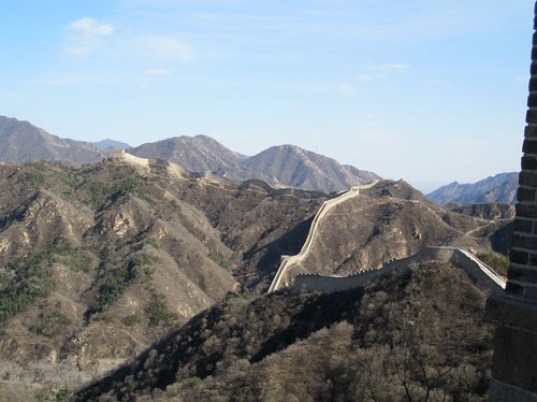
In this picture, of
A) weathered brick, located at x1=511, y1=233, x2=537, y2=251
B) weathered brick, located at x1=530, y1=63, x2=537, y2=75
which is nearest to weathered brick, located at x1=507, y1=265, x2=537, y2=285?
weathered brick, located at x1=511, y1=233, x2=537, y2=251

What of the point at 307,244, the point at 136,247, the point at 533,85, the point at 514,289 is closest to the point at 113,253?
the point at 136,247

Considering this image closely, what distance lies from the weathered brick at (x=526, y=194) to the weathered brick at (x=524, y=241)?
217mm

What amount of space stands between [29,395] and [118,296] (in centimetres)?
1768

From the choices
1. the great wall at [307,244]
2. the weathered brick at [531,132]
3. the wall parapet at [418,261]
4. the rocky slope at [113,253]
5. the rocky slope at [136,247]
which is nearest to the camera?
the weathered brick at [531,132]

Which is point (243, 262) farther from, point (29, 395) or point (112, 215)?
point (29, 395)

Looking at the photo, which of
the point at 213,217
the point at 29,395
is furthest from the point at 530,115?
the point at 213,217

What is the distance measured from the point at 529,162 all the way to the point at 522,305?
866 millimetres

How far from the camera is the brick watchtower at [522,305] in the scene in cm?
363

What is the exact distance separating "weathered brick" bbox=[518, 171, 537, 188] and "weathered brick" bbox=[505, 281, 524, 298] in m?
0.61

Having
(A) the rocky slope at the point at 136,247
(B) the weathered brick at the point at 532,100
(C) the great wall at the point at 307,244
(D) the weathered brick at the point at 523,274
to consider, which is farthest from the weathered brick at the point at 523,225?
(C) the great wall at the point at 307,244

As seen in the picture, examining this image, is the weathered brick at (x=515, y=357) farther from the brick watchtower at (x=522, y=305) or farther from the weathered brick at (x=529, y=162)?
the weathered brick at (x=529, y=162)

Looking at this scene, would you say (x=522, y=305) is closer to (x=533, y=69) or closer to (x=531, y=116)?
(x=531, y=116)

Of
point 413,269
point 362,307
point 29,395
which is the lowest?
point 29,395

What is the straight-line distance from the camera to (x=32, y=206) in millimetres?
72625
